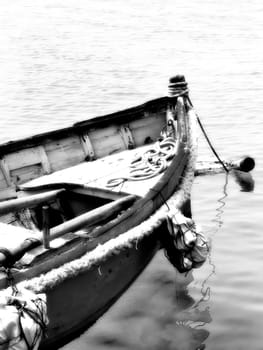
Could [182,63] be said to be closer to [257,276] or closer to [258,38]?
[258,38]

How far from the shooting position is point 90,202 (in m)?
6.68

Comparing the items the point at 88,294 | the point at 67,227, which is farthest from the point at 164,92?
the point at 88,294

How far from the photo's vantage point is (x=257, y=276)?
6723 millimetres

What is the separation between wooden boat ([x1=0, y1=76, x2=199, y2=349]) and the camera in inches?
184

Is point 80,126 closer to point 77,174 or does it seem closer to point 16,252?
point 77,174

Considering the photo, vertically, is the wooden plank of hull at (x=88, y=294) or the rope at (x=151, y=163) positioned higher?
the rope at (x=151, y=163)

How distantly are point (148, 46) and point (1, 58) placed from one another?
23.0 ft

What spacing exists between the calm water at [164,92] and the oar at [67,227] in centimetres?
126

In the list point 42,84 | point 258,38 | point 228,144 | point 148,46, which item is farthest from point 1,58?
point 228,144

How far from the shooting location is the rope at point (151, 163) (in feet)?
21.4

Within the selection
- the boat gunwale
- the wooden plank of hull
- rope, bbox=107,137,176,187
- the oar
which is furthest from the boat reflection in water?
the boat gunwale

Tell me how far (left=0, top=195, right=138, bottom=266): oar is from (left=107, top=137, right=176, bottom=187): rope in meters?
0.58

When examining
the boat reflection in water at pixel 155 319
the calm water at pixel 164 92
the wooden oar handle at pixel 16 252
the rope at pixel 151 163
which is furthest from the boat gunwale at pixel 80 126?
the wooden oar handle at pixel 16 252

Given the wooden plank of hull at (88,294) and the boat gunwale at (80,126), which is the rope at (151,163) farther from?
the boat gunwale at (80,126)
